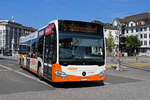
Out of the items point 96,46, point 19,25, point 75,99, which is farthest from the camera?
point 19,25

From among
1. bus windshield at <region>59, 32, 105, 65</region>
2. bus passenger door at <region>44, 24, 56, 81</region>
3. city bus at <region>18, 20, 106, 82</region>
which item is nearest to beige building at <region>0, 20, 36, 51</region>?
bus passenger door at <region>44, 24, 56, 81</region>

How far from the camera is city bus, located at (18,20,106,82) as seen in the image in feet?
→ 30.2

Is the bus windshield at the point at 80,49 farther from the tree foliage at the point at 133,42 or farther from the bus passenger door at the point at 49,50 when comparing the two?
Answer: the tree foliage at the point at 133,42

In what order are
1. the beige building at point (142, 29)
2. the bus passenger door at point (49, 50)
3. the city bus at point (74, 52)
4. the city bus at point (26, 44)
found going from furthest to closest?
the beige building at point (142, 29) < the city bus at point (26, 44) < the bus passenger door at point (49, 50) < the city bus at point (74, 52)

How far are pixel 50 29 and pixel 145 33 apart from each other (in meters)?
77.0

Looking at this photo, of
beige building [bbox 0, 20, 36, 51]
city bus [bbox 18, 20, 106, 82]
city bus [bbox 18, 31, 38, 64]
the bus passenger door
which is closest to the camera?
city bus [bbox 18, 20, 106, 82]

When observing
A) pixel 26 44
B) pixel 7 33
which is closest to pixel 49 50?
pixel 26 44

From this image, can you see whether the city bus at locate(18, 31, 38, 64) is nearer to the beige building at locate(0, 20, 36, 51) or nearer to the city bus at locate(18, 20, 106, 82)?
the city bus at locate(18, 20, 106, 82)

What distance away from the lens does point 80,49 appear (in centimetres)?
948

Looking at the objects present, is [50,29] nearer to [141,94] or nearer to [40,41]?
[40,41]

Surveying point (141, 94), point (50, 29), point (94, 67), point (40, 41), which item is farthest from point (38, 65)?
point (141, 94)

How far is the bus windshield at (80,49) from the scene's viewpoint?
9250 millimetres

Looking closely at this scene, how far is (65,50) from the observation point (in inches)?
364

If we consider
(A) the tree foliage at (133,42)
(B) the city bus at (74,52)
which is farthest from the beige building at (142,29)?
(B) the city bus at (74,52)
